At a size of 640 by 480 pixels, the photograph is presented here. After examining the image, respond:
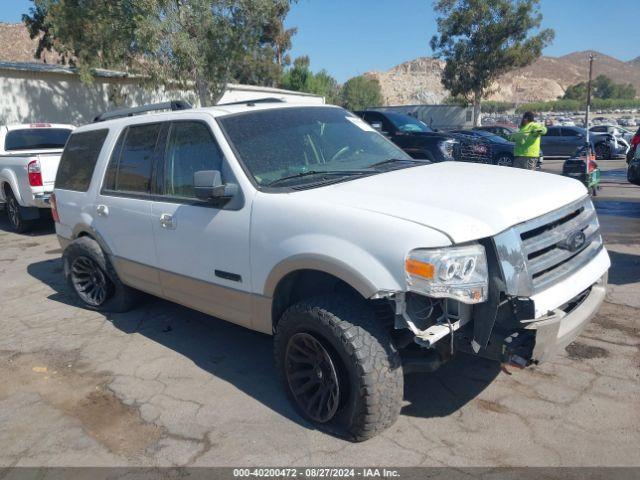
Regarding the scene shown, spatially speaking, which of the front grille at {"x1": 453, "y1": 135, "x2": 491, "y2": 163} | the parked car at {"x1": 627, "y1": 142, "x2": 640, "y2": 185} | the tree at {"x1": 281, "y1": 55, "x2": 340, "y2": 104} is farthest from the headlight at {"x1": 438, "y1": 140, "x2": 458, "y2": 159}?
the tree at {"x1": 281, "y1": 55, "x2": 340, "y2": 104}

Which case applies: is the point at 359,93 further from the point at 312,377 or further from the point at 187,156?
the point at 312,377

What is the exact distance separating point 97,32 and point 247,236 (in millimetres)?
13095

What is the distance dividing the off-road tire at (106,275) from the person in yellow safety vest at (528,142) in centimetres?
758

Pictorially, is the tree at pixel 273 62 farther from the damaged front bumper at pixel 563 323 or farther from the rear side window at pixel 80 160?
the damaged front bumper at pixel 563 323

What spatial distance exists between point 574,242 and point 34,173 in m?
8.19

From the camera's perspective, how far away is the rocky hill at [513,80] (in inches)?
5546

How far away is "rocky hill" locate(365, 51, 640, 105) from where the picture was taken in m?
141

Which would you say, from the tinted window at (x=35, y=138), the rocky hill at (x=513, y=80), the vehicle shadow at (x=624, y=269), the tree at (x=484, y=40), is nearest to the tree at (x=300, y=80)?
the tree at (x=484, y=40)

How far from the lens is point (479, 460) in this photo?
2.88m

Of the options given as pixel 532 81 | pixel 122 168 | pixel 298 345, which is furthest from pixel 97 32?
pixel 532 81

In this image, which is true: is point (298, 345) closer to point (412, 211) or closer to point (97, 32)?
point (412, 211)

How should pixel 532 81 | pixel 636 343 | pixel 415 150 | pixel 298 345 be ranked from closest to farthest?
pixel 298 345 → pixel 636 343 → pixel 415 150 → pixel 532 81

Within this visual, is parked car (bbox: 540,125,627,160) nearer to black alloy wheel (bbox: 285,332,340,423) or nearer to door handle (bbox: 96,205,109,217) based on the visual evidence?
door handle (bbox: 96,205,109,217)

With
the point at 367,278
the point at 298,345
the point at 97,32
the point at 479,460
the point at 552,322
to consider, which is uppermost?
the point at 97,32
